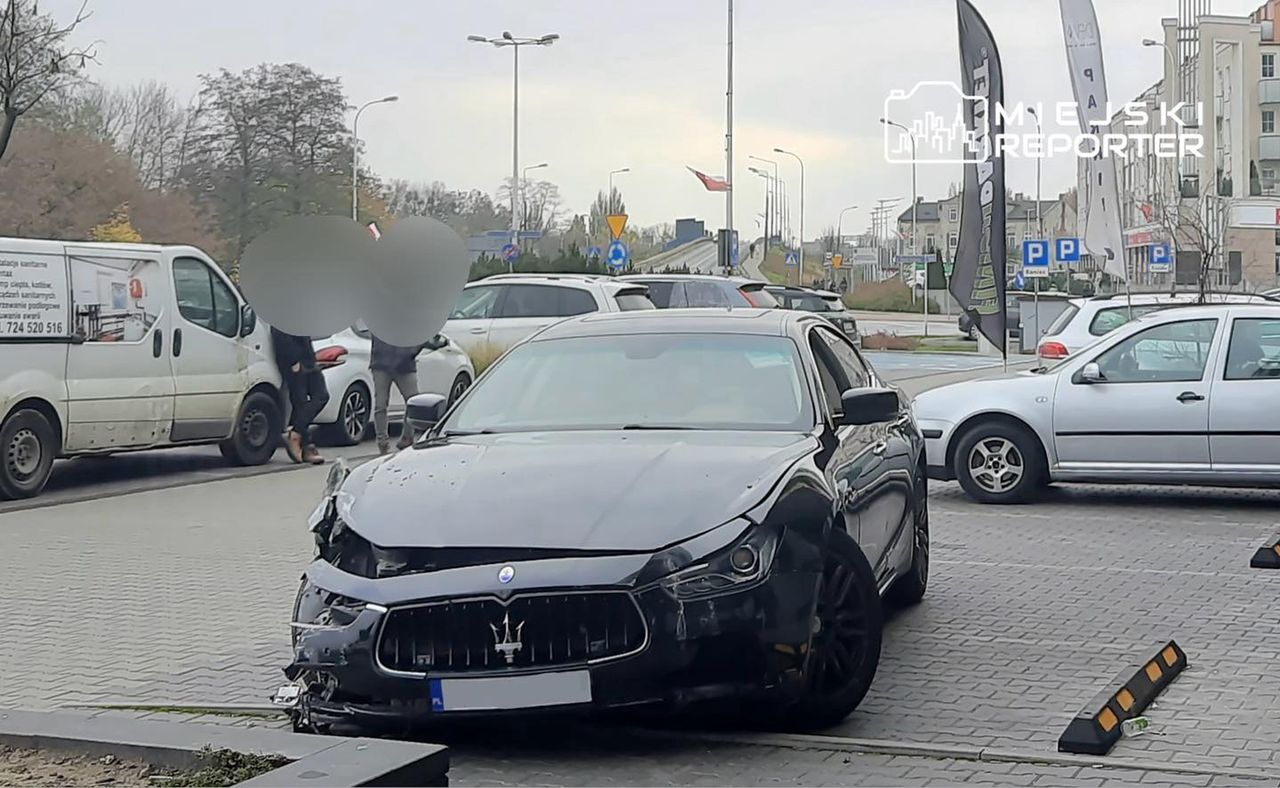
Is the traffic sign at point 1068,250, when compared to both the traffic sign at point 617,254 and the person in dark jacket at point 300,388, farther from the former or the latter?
the person in dark jacket at point 300,388

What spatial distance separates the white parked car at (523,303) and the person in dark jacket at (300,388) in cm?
370

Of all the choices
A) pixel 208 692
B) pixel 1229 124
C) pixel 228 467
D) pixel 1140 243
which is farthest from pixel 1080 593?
pixel 1229 124

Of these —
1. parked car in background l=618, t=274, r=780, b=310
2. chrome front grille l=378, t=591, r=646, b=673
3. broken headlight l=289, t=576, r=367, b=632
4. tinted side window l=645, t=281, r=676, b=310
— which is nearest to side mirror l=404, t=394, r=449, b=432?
broken headlight l=289, t=576, r=367, b=632

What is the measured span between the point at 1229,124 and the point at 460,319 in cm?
7732

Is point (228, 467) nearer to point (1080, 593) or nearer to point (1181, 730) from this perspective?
point (1080, 593)

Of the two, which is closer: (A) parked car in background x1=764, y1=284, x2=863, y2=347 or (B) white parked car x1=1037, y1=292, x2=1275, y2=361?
(B) white parked car x1=1037, y1=292, x2=1275, y2=361

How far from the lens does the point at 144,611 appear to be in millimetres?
8812

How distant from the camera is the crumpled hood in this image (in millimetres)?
5582

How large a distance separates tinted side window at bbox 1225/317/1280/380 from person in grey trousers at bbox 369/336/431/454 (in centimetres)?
731

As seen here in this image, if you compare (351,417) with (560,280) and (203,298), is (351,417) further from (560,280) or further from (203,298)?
(560,280)

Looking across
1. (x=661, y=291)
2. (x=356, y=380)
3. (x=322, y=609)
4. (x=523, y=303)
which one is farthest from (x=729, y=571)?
(x=661, y=291)

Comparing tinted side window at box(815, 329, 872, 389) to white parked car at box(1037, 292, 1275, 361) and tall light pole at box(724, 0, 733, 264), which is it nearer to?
white parked car at box(1037, 292, 1275, 361)

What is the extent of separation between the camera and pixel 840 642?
6.09m

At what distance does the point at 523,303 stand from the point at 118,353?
22.7ft
